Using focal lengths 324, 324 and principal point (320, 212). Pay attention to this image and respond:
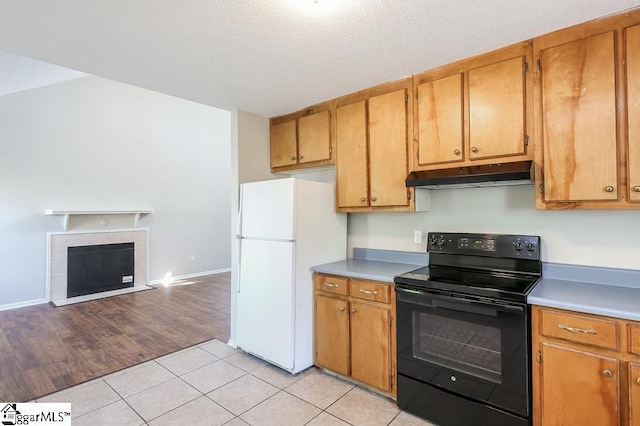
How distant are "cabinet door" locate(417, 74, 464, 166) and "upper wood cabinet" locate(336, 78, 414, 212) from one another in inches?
4.6

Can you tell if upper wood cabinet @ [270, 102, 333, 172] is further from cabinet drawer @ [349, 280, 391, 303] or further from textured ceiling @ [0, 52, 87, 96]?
textured ceiling @ [0, 52, 87, 96]

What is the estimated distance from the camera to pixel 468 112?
2.18 metres

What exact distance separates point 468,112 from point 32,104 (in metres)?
5.83

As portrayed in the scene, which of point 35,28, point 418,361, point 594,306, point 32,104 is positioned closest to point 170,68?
point 35,28

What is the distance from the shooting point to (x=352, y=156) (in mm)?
2789

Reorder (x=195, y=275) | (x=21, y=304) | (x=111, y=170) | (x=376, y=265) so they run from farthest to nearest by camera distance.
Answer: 1. (x=195, y=275)
2. (x=111, y=170)
3. (x=21, y=304)
4. (x=376, y=265)

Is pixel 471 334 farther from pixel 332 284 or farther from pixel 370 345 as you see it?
pixel 332 284

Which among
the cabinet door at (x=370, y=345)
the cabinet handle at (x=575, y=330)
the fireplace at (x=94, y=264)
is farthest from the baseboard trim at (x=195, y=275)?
the cabinet handle at (x=575, y=330)

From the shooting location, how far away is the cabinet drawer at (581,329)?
4.96 feet

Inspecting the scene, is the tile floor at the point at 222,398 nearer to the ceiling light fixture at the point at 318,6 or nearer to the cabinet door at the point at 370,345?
the cabinet door at the point at 370,345

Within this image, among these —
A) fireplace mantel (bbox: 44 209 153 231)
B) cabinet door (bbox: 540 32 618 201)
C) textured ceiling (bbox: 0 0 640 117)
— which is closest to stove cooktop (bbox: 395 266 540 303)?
cabinet door (bbox: 540 32 618 201)

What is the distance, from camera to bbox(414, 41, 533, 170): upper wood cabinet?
6.54 ft

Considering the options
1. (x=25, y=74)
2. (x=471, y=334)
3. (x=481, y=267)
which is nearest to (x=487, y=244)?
(x=481, y=267)

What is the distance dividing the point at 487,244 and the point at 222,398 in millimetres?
2191
